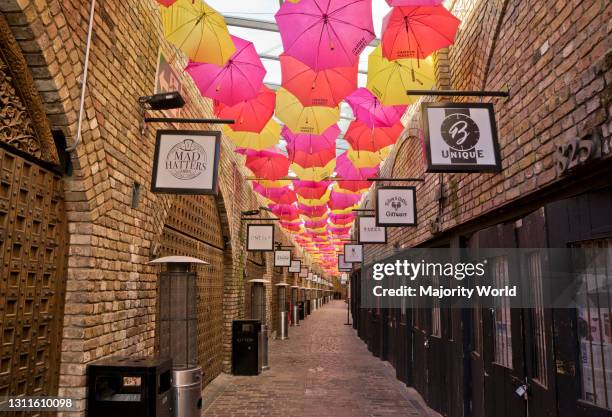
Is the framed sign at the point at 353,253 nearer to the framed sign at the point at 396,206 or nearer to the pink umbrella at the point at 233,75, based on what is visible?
the framed sign at the point at 396,206

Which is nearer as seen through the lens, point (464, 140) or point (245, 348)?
point (464, 140)

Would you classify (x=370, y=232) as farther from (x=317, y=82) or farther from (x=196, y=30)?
(x=196, y=30)

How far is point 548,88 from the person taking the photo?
343 cm

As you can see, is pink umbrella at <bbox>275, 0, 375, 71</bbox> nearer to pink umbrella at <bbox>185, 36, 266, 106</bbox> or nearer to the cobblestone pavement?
pink umbrella at <bbox>185, 36, 266, 106</bbox>

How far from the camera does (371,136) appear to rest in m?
7.98

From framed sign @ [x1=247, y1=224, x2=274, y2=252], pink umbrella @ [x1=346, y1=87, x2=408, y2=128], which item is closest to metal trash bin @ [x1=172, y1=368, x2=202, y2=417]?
pink umbrella @ [x1=346, y1=87, x2=408, y2=128]

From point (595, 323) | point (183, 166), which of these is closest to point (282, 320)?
point (183, 166)

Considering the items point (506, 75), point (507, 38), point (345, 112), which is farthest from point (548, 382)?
point (345, 112)

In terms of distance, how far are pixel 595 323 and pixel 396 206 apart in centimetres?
487

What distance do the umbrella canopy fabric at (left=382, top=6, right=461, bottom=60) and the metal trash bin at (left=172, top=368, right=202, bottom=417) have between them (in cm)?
403

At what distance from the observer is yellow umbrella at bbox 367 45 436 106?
5.88m

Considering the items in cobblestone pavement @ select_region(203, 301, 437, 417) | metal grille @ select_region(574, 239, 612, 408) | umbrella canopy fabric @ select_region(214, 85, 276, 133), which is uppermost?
umbrella canopy fabric @ select_region(214, 85, 276, 133)

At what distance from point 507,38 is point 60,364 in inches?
185

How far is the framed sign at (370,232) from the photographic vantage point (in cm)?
1095
